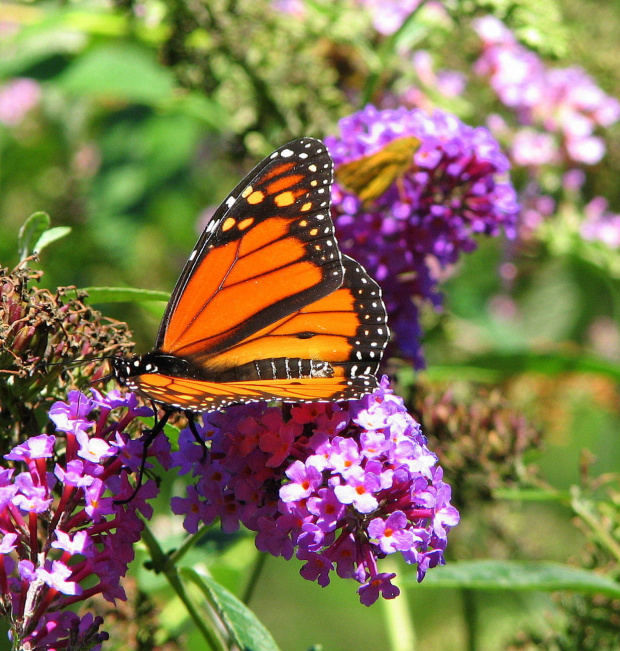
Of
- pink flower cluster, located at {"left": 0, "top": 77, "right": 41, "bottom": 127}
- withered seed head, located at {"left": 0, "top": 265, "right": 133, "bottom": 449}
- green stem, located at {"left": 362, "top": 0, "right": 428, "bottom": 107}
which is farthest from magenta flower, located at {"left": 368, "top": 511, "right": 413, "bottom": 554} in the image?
pink flower cluster, located at {"left": 0, "top": 77, "right": 41, "bottom": 127}

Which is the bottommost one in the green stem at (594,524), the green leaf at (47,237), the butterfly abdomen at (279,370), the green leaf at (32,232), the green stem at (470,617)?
the green stem at (470,617)

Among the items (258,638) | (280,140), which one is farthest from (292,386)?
(280,140)

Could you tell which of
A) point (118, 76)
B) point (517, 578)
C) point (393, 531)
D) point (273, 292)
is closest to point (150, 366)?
point (273, 292)

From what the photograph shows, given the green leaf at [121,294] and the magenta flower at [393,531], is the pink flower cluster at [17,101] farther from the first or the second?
the magenta flower at [393,531]

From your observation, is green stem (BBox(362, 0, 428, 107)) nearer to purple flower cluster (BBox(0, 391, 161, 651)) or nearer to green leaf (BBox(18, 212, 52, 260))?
green leaf (BBox(18, 212, 52, 260))

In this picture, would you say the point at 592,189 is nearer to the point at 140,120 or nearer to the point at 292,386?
the point at 140,120

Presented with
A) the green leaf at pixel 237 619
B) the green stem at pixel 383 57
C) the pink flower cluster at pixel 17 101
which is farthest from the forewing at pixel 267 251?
the pink flower cluster at pixel 17 101
